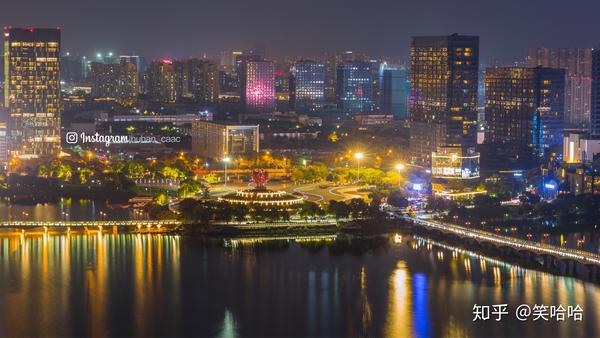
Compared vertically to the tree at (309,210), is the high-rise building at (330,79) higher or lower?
higher

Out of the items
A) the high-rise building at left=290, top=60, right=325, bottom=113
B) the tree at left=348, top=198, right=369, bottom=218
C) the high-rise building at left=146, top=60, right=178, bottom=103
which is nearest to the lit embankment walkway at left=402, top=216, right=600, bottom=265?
the tree at left=348, top=198, right=369, bottom=218

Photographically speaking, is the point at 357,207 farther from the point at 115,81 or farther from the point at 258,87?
the point at 115,81

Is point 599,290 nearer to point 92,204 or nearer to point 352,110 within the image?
point 92,204

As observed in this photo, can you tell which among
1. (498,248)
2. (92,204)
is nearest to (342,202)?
(498,248)

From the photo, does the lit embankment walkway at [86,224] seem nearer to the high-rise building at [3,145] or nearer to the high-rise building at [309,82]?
the high-rise building at [3,145]

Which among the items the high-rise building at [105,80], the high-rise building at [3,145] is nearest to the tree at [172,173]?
the high-rise building at [3,145]

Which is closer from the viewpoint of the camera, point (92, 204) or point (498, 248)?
point (498, 248)

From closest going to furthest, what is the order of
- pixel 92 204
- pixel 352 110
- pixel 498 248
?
pixel 498 248 → pixel 92 204 → pixel 352 110
